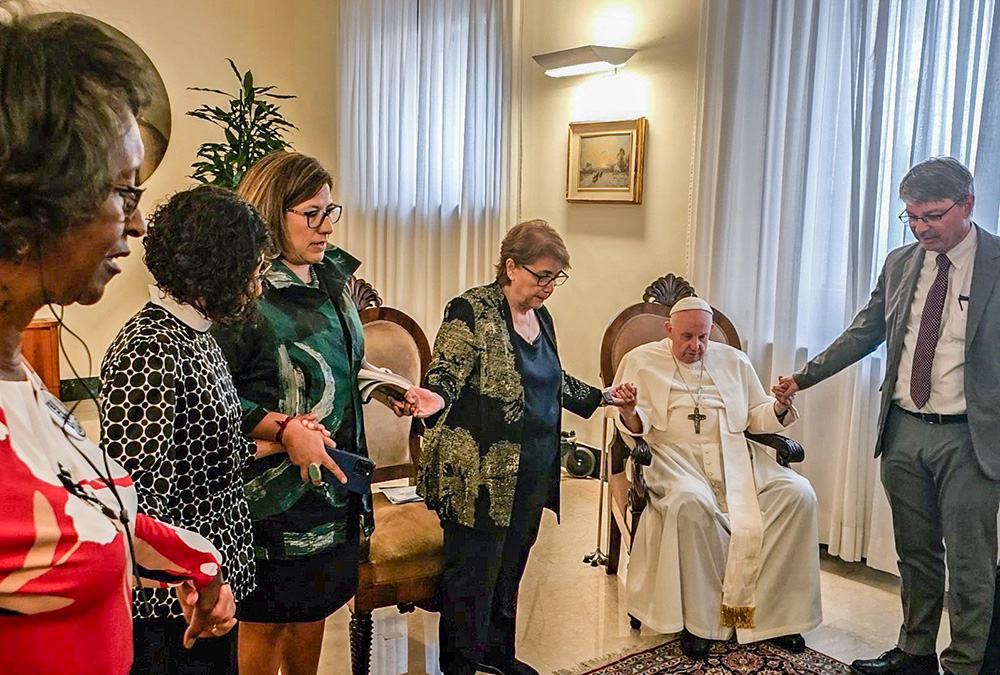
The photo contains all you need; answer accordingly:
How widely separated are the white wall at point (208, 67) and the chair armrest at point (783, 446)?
3947 mm

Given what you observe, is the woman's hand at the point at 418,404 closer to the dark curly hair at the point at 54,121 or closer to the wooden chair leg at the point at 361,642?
the wooden chair leg at the point at 361,642

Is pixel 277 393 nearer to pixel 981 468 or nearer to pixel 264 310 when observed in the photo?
pixel 264 310

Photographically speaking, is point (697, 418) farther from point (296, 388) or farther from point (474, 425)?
point (296, 388)

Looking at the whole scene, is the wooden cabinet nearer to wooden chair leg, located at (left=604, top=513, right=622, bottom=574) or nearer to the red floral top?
wooden chair leg, located at (left=604, top=513, right=622, bottom=574)

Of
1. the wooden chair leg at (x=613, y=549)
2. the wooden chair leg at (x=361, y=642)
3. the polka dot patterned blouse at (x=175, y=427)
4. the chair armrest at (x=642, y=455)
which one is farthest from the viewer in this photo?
the wooden chair leg at (x=613, y=549)

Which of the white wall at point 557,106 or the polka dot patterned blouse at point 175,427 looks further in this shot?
the white wall at point 557,106

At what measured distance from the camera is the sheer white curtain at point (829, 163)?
10.5 feet

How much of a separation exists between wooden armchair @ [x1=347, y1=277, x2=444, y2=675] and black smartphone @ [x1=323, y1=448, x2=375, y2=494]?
0.66 m

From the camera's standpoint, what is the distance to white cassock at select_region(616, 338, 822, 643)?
291 centimetres

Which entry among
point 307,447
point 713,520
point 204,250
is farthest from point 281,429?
point 713,520

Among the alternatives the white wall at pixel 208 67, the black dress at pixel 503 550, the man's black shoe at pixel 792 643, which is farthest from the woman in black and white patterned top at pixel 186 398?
the white wall at pixel 208 67

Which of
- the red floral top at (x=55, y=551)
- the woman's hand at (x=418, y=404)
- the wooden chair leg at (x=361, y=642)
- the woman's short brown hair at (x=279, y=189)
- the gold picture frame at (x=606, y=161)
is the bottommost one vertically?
the wooden chair leg at (x=361, y=642)

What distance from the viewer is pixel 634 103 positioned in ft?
14.6

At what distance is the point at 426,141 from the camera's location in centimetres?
561
